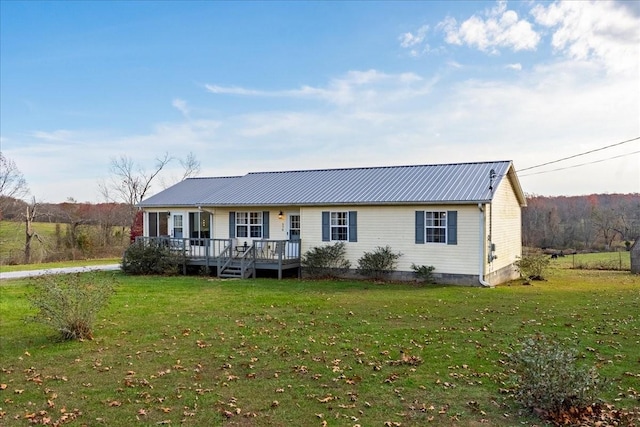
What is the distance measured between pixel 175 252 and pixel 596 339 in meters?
16.2

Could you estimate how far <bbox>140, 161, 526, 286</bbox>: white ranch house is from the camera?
16.2 metres

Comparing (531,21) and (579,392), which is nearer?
(579,392)

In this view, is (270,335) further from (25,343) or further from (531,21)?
(531,21)

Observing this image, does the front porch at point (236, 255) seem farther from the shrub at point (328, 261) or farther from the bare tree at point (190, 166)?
the bare tree at point (190, 166)

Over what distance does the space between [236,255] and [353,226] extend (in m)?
5.17

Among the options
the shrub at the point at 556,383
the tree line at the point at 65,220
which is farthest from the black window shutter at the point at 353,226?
the tree line at the point at 65,220

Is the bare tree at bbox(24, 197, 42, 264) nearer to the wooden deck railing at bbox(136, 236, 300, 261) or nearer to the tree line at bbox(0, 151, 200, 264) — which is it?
the tree line at bbox(0, 151, 200, 264)

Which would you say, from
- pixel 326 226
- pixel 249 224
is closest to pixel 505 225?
pixel 326 226

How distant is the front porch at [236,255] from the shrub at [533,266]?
9.40 m

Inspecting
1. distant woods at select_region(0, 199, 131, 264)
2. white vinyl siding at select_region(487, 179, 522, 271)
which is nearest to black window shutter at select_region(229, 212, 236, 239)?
white vinyl siding at select_region(487, 179, 522, 271)

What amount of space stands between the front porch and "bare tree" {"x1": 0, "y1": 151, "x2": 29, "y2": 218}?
18.5 meters

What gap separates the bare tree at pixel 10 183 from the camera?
105 feet

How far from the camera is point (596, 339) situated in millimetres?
8055

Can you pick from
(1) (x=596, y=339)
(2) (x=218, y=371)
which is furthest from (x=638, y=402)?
(2) (x=218, y=371)
